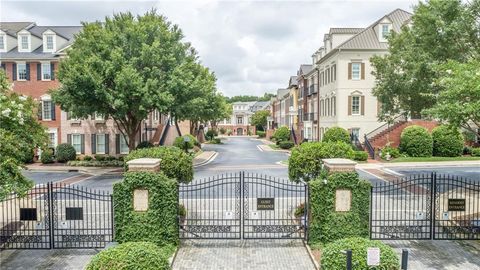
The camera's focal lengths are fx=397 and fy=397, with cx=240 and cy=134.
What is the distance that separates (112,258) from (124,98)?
20.4 m

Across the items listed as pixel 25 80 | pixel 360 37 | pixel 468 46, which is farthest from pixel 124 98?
pixel 360 37

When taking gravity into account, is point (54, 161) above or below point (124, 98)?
below

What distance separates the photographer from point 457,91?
12836 millimetres

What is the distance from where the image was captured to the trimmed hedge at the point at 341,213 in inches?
473

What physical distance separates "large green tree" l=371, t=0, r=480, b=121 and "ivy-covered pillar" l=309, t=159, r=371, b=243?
7.18 meters

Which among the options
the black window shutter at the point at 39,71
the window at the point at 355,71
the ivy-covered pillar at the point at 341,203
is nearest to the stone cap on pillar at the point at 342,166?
the ivy-covered pillar at the point at 341,203

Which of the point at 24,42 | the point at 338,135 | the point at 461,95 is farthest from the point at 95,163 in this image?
the point at 461,95

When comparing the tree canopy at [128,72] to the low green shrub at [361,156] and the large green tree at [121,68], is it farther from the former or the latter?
the low green shrub at [361,156]

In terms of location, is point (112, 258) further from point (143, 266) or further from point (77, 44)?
point (77, 44)

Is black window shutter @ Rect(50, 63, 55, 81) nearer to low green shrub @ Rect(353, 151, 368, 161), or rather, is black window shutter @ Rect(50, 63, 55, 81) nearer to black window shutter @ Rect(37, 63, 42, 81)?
black window shutter @ Rect(37, 63, 42, 81)

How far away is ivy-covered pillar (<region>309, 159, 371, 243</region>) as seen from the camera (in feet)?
39.4

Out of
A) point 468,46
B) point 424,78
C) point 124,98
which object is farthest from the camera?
point 124,98

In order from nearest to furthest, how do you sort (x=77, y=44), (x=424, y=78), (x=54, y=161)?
(x=424, y=78) → (x=77, y=44) → (x=54, y=161)

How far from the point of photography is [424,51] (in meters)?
21.7
